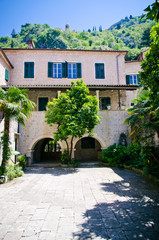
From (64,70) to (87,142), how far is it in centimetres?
804

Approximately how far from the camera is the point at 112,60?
18016mm

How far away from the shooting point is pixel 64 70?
17.0 meters

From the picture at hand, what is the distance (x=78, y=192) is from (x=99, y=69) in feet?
46.7

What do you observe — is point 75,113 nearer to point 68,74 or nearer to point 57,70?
point 68,74

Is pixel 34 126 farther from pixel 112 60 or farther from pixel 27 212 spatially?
pixel 112 60

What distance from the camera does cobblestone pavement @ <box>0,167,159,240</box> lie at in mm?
3502

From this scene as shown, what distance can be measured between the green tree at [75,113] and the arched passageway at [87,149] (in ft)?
19.3

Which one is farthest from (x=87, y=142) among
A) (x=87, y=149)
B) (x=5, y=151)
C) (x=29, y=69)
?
(x=5, y=151)

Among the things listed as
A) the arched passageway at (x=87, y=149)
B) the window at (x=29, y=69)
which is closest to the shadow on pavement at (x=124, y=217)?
the arched passageway at (x=87, y=149)

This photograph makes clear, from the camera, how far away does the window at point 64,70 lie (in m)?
16.9

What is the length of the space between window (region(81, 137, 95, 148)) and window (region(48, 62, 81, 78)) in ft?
22.2

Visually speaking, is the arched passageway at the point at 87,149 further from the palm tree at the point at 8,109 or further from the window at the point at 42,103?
the palm tree at the point at 8,109

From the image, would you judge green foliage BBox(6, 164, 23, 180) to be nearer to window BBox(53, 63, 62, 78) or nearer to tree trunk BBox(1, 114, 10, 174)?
tree trunk BBox(1, 114, 10, 174)

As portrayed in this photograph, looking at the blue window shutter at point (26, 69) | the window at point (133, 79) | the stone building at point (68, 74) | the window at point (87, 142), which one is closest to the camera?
the stone building at point (68, 74)
